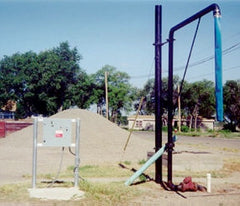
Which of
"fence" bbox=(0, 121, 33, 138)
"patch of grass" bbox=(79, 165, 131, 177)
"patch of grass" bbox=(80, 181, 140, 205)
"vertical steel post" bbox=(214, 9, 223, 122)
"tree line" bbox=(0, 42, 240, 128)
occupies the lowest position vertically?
"patch of grass" bbox=(79, 165, 131, 177)

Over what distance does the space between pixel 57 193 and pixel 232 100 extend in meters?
59.0

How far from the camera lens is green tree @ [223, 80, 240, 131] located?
193 ft

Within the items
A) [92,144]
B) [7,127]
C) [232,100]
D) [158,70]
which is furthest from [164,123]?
[158,70]

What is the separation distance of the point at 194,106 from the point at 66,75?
28.4 m

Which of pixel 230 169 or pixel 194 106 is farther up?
pixel 194 106

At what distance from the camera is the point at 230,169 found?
1158 centimetres

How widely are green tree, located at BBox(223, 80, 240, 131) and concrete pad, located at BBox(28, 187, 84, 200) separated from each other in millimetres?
55179

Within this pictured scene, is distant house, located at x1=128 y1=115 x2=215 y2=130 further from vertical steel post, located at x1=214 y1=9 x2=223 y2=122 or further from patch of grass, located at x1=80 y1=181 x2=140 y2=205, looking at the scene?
vertical steel post, located at x1=214 y1=9 x2=223 y2=122

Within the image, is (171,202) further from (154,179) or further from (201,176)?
→ (201,176)

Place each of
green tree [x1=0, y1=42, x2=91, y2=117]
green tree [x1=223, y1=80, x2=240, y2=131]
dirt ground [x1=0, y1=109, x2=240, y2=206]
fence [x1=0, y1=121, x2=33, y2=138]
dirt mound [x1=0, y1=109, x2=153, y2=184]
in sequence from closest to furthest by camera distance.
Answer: dirt ground [x1=0, y1=109, x2=240, y2=206], dirt mound [x1=0, y1=109, x2=153, y2=184], fence [x1=0, y1=121, x2=33, y2=138], green tree [x1=0, y1=42, x2=91, y2=117], green tree [x1=223, y1=80, x2=240, y2=131]

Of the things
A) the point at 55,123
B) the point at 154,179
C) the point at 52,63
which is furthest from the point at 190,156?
the point at 52,63

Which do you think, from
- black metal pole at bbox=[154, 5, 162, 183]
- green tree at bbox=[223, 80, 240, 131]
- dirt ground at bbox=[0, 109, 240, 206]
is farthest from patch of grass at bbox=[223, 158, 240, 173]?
green tree at bbox=[223, 80, 240, 131]

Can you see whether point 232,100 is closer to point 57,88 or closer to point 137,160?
point 57,88

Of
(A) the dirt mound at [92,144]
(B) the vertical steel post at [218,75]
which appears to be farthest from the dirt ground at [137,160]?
(B) the vertical steel post at [218,75]
